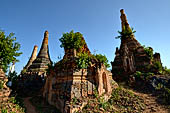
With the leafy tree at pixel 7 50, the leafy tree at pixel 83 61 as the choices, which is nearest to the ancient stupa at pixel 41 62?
the leafy tree at pixel 7 50

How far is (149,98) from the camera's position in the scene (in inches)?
480

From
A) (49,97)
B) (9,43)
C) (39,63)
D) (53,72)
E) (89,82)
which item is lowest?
(49,97)

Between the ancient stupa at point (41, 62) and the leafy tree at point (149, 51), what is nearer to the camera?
the ancient stupa at point (41, 62)

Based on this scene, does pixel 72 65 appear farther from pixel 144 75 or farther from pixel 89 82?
pixel 144 75

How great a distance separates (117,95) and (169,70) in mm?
12129

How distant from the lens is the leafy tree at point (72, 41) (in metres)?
15.9

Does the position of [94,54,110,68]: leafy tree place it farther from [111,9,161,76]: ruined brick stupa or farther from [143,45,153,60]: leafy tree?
[143,45,153,60]: leafy tree

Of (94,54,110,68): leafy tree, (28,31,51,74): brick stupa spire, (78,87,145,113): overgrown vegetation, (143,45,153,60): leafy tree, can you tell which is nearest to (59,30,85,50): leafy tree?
(94,54,110,68): leafy tree

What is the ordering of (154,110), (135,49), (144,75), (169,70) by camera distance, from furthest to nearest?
(135,49), (169,70), (144,75), (154,110)

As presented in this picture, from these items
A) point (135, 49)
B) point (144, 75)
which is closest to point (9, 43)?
point (144, 75)

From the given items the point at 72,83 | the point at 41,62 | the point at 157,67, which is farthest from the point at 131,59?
the point at 41,62

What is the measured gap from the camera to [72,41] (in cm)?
1602

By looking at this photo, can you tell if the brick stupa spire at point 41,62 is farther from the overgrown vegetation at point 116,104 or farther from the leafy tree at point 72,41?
the overgrown vegetation at point 116,104

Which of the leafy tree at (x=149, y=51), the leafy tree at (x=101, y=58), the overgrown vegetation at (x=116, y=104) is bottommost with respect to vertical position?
the overgrown vegetation at (x=116, y=104)
